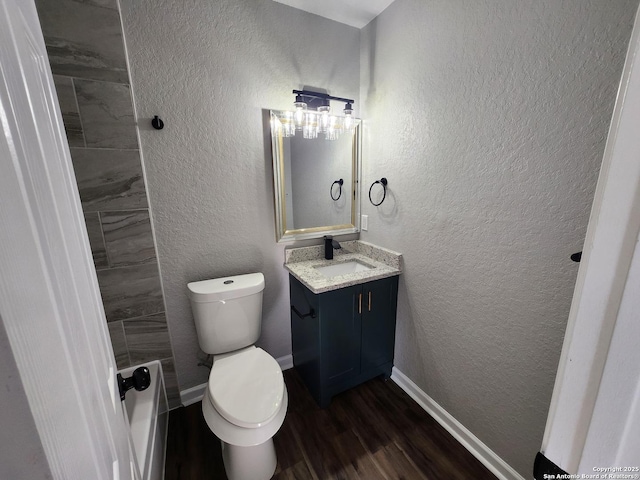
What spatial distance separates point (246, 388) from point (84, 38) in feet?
5.58

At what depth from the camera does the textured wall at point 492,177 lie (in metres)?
0.91

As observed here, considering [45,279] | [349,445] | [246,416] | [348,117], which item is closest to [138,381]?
[45,279]

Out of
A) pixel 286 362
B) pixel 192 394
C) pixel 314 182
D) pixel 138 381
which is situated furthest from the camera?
pixel 286 362

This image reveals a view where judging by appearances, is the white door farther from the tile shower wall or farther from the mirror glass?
the mirror glass

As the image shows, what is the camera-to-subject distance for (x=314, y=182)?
6.17ft

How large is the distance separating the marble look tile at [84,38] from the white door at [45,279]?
826 millimetres

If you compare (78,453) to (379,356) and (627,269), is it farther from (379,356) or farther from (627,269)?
(379,356)

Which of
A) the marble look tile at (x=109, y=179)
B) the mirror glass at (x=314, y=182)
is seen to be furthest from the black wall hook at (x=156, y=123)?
the mirror glass at (x=314, y=182)

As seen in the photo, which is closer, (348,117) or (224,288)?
(224,288)

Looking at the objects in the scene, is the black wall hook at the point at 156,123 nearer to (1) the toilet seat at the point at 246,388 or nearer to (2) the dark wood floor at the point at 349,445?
(1) the toilet seat at the point at 246,388

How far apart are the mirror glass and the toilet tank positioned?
1.45 feet

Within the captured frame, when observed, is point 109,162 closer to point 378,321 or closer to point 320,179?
point 320,179

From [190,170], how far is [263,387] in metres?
1.19

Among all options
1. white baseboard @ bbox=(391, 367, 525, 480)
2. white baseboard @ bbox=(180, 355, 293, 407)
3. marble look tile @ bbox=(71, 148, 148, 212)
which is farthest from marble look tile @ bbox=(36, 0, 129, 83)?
white baseboard @ bbox=(391, 367, 525, 480)
